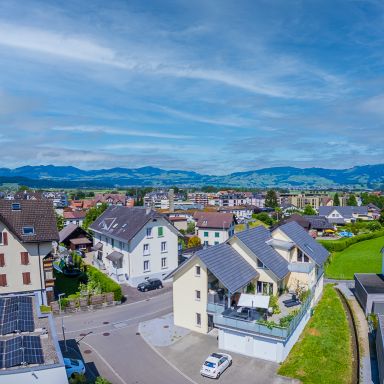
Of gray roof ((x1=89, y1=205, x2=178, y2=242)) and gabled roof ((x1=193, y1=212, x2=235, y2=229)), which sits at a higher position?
gray roof ((x1=89, y1=205, x2=178, y2=242))

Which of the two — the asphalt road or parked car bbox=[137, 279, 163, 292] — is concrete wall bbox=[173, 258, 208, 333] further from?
parked car bbox=[137, 279, 163, 292]

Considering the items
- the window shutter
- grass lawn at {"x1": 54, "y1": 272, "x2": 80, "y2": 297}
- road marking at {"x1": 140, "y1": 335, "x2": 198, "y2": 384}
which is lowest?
road marking at {"x1": 140, "y1": 335, "x2": 198, "y2": 384}

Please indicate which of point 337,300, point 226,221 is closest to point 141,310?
point 337,300

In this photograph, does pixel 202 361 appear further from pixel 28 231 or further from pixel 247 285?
pixel 28 231

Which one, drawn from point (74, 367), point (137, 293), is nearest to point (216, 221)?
point (137, 293)

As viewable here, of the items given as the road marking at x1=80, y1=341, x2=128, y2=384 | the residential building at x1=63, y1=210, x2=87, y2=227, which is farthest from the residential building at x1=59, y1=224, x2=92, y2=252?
the residential building at x1=63, y1=210, x2=87, y2=227

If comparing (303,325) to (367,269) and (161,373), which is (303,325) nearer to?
(161,373)
